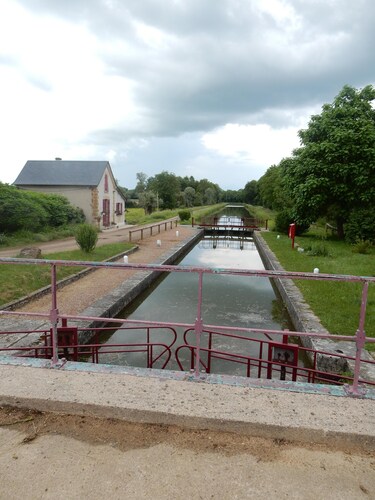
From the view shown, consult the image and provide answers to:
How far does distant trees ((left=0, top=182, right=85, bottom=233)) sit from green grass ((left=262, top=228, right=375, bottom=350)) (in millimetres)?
12199

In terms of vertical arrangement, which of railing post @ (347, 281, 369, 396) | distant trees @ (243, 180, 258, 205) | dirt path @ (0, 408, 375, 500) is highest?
distant trees @ (243, 180, 258, 205)

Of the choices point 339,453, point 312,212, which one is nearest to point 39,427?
point 339,453

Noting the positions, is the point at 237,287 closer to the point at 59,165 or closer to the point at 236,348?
the point at 236,348

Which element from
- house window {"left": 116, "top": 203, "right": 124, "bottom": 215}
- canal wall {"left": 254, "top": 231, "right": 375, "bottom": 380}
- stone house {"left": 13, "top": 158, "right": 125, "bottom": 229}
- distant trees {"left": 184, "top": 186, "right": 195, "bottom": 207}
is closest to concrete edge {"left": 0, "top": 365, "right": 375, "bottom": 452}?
canal wall {"left": 254, "top": 231, "right": 375, "bottom": 380}

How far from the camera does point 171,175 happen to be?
6831cm

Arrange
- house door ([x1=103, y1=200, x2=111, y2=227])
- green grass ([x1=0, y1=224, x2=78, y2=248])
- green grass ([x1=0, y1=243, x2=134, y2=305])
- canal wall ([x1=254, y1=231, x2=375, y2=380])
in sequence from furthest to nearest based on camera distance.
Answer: house door ([x1=103, y1=200, x2=111, y2=227])
green grass ([x1=0, y1=224, x2=78, y2=248])
green grass ([x1=0, y1=243, x2=134, y2=305])
canal wall ([x1=254, y1=231, x2=375, y2=380])

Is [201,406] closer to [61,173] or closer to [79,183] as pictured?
[79,183]

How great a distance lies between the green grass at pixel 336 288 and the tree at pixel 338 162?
8.19ft

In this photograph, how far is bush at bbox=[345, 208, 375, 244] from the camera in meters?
16.8

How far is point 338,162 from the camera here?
1727 centimetres

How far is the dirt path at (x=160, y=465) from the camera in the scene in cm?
189

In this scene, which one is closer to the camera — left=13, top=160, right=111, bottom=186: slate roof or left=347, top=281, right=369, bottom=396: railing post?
left=347, top=281, right=369, bottom=396: railing post

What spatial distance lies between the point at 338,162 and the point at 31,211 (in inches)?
598

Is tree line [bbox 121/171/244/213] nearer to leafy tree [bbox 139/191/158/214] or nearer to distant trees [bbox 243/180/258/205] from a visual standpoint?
leafy tree [bbox 139/191/158/214]
